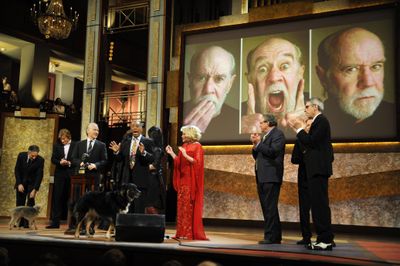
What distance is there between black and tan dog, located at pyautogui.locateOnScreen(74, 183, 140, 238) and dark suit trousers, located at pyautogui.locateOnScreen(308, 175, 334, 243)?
5.68 feet

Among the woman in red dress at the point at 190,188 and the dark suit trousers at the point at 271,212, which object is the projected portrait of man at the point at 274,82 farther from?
the dark suit trousers at the point at 271,212

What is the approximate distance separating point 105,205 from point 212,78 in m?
4.22

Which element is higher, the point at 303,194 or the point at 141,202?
the point at 303,194

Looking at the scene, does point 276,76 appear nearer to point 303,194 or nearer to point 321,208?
point 303,194

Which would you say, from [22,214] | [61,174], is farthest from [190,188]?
[22,214]

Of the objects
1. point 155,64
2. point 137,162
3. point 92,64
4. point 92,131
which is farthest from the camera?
point 92,64

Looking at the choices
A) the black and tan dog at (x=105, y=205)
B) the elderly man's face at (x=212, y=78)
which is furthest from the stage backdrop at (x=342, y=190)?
the black and tan dog at (x=105, y=205)

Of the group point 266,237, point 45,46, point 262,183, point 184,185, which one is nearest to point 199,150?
point 184,185

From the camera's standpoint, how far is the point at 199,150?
5367mm

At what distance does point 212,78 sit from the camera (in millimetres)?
8742

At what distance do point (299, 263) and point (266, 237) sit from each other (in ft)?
4.70

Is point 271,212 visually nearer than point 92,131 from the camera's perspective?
Yes

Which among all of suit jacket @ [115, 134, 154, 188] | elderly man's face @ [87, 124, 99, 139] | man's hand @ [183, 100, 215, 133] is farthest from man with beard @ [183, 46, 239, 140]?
suit jacket @ [115, 134, 154, 188]

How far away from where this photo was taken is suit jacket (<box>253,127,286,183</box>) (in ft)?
16.5
